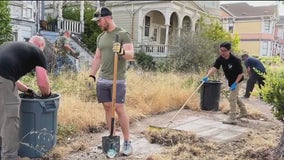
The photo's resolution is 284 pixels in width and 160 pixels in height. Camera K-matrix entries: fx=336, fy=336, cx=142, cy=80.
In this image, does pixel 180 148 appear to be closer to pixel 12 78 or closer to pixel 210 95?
pixel 12 78

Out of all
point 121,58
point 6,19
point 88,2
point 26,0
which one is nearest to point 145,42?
point 88,2

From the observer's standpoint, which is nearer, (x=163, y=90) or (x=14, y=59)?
(x=14, y=59)

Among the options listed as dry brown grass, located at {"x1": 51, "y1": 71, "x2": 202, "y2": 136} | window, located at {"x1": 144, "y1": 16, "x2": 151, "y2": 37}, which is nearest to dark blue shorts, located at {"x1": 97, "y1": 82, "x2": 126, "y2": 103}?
dry brown grass, located at {"x1": 51, "y1": 71, "x2": 202, "y2": 136}

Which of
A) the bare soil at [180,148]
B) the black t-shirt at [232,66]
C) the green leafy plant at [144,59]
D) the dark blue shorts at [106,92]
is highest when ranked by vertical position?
the black t-shirt at [232,66]

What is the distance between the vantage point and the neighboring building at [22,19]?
44.9 ft

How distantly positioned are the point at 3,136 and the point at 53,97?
0.78 meters

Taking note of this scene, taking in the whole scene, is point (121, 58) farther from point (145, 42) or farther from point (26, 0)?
point (145, 42)

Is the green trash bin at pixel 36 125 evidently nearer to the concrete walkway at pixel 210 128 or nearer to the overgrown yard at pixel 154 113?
the overgrown yard at pixel 154 113

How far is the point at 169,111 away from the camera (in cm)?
793

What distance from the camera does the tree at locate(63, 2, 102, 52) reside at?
18.6 metres

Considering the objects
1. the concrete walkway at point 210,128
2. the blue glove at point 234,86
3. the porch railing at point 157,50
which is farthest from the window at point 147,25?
the blue glove at point 234,86

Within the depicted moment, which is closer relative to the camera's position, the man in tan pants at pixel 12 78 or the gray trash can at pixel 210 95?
the man in tan pants at pixel 12 78

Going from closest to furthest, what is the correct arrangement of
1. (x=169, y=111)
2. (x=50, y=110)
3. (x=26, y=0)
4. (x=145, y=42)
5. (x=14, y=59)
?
(x=14, y=59) → (x=50, y=110) → (x=169, y=111) → (x=26, y=0) → (x=145, y=42)

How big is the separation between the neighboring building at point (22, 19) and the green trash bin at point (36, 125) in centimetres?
1020
